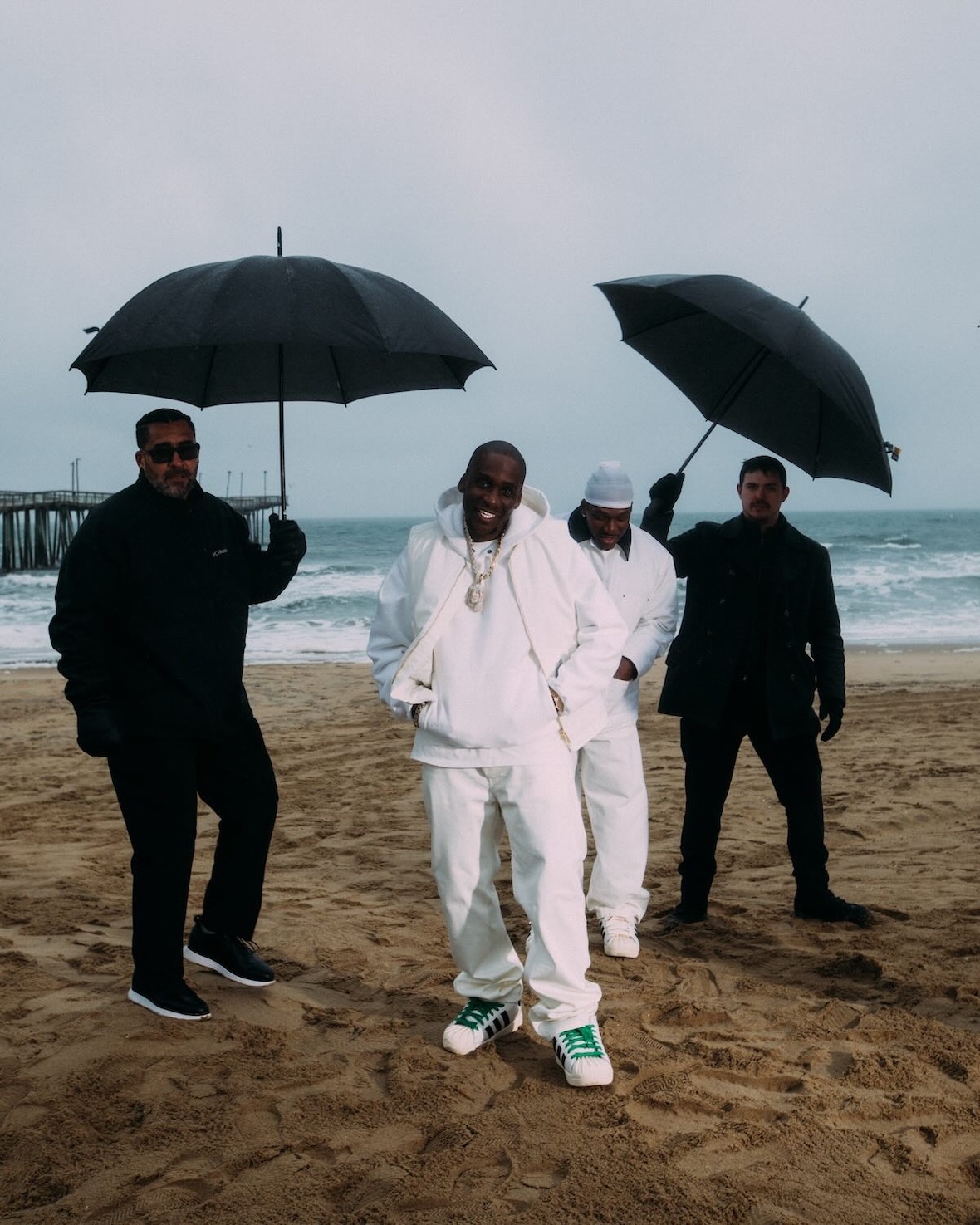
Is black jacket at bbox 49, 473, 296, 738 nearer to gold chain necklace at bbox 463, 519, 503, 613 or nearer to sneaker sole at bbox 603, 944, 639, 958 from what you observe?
gold chain necklace at bbox 463, 519, 503, 613

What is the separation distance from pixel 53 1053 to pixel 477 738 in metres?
1.58

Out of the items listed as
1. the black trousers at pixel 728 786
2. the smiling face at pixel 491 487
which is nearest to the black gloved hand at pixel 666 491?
the black trousers at pixel 728 786

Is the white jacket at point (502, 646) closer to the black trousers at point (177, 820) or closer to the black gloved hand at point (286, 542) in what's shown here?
the black gloved hand at point (286, 542)

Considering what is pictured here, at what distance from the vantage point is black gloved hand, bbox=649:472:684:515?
→ 14.0 feet

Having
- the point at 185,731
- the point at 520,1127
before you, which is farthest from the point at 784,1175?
the point at 185,731

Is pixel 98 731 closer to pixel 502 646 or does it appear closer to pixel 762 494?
pixel 502 646

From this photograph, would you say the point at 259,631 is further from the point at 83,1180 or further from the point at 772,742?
the point at 83,1180

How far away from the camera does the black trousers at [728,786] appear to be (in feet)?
14.8

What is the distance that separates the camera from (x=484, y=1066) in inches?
127

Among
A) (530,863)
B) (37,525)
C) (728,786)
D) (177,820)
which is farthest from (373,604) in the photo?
(530,863)

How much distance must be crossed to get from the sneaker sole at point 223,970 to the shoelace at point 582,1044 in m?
1.25

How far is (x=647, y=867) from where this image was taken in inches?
225

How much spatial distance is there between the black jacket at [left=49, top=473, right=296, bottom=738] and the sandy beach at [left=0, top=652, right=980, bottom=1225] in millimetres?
992

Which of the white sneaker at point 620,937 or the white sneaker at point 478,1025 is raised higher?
the white sneaker at point 478,1025
